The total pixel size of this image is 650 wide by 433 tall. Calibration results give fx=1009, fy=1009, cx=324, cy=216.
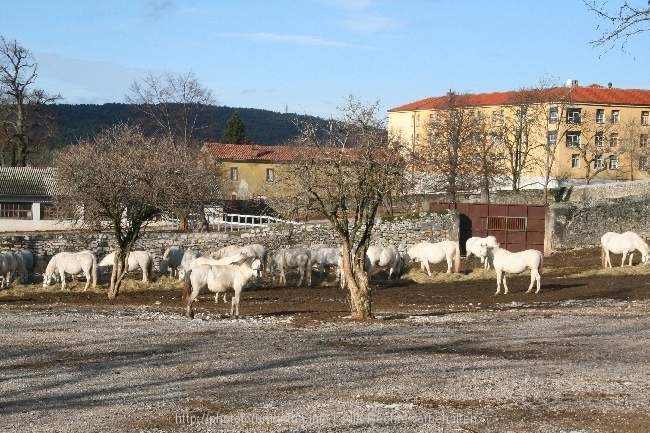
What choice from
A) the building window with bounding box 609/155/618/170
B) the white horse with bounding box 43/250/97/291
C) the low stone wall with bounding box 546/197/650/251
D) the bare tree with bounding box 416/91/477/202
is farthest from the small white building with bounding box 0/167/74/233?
the building window with bounding box 609/155/618/170

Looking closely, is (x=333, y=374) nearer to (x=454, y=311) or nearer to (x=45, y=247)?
(x=454, y=311)

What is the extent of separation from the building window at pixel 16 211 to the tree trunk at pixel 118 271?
3774cm

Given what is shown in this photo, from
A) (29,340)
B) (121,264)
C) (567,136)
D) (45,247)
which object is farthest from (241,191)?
(29,340)

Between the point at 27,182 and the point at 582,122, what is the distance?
163 ft

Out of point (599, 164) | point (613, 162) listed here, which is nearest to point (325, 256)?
point (599, 164)

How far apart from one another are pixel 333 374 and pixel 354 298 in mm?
9148

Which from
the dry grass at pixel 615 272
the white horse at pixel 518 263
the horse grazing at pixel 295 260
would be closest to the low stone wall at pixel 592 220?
the dry grass at pixel 615 272

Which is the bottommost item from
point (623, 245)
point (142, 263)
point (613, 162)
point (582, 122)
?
point (142, 263)

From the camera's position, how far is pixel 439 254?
45.2m

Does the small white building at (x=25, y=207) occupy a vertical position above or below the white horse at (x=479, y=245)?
above

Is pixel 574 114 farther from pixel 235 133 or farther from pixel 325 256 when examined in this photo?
pixel 325 256

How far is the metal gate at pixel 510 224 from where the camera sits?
54750mm

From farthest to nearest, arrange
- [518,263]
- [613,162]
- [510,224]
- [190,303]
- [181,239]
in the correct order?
1. [613,162]
2. [510,224]
3. [181,239]
4. [518,263]
5. [190,303]

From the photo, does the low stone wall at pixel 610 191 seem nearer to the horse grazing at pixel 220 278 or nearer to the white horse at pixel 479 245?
the white horse at pixel 479 245
